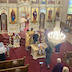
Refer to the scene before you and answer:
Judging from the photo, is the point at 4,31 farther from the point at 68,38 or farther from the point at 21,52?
the point at 68,38

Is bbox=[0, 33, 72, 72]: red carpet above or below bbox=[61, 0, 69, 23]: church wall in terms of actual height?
below

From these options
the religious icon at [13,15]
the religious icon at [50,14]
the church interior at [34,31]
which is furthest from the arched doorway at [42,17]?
the religious icon at [13,15]

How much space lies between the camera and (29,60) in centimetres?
1182

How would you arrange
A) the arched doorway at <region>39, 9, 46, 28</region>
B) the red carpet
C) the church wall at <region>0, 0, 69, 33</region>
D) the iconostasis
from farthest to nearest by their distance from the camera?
1. the arched doorway at <region>39, 9, 46, 28</region>
2. the iconostasis
3. the church wall at <region>0, 0, 69, 33</region>
4. the red carpet

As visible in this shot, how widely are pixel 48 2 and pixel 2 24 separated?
5.53 m

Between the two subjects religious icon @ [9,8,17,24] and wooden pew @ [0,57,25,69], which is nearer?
wooden pew @ [0,57,25,69]

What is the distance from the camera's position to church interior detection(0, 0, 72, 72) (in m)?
12.1

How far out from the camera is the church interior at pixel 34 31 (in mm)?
12148

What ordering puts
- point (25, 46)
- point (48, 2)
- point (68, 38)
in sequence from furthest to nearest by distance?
1. point (48, 2)
2. point (68, 38)
3. point (25, 46)

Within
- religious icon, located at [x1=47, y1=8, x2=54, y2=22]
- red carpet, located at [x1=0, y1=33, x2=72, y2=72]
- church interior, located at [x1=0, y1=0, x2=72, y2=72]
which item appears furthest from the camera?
religious icon, located at [x1=47, y1=8, x2=54, y2=22]

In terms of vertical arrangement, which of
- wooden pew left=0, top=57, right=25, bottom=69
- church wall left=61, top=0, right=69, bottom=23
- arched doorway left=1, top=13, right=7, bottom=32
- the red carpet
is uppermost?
church wall left=61, top=0, right=69, bottom=23

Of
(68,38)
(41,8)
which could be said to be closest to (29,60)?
(68,38)

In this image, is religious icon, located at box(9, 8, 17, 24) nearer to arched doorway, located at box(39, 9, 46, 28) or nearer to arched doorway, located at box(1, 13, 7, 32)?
arched doorway, located at box(1, 13, 7, 32)

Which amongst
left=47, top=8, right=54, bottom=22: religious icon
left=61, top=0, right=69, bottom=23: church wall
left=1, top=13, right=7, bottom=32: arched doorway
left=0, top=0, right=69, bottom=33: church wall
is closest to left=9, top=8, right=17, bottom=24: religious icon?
left=0, top=0, right=69, bottom=33: church wall
